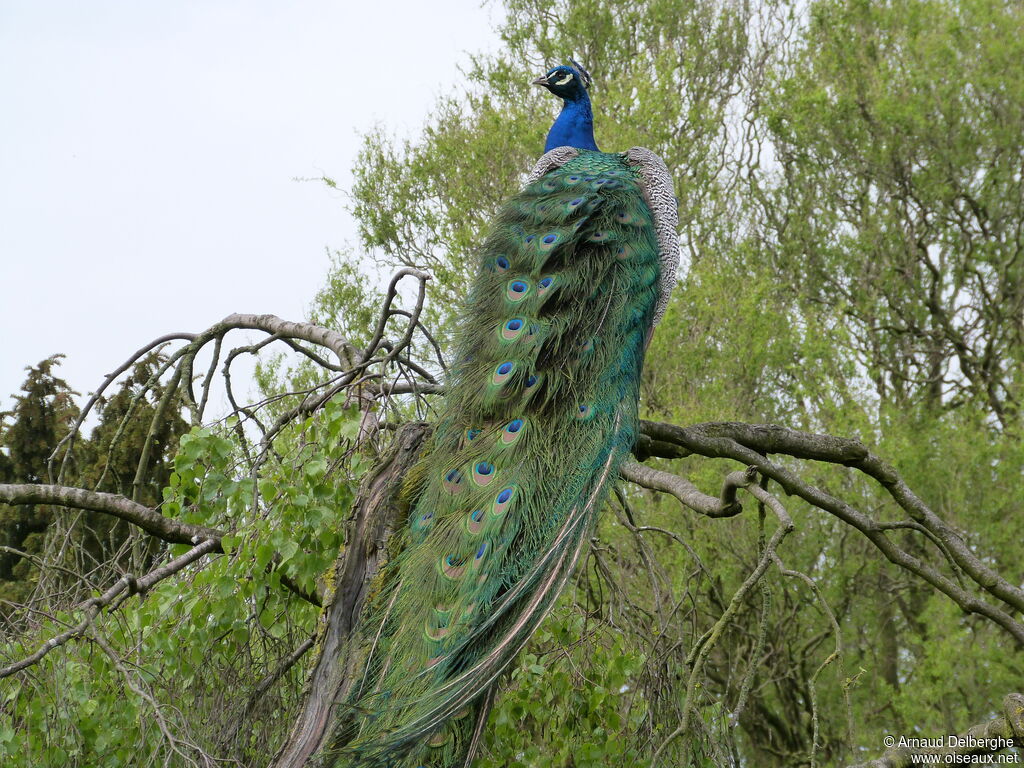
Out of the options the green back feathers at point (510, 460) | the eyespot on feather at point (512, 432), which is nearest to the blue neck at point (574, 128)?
the green back feathers at point (510, 460)

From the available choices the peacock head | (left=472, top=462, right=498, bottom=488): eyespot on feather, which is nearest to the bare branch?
(left=472, top=462, right=498, bottom=488): eyespot on feather

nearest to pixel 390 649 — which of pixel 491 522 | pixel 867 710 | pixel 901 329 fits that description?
pixel 491 522

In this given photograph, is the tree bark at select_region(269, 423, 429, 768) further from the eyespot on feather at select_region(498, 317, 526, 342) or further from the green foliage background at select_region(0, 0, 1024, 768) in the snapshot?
the green foliage background at select_region(0, 0, 1024, 768)

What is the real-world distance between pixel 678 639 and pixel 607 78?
1102cm

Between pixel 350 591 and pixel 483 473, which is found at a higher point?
pixel 483 473

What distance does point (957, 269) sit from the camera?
12.5 m

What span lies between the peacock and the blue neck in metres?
1.16

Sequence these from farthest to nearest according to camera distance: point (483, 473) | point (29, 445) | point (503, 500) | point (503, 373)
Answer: point (29, 445) < point (503, 373) < point (483, 473) < point (503, 500)

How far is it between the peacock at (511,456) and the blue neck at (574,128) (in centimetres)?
116

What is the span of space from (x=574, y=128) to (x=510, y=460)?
313 centimetres

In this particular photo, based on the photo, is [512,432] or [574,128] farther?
[574,128]

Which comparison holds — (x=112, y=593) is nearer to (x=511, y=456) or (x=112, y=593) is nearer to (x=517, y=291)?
(x=511, y=456)

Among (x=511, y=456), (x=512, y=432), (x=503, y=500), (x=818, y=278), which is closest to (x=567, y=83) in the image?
(x=512, y=432)

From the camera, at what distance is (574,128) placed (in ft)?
19.0
